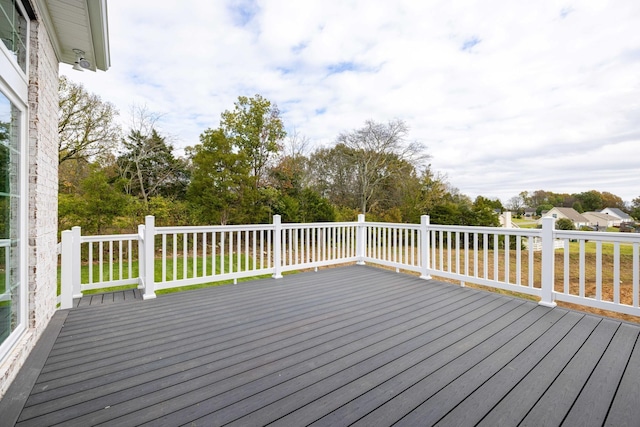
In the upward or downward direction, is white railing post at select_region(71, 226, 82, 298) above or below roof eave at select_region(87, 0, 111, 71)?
below

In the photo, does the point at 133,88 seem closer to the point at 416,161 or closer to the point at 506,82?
the point at 506,82

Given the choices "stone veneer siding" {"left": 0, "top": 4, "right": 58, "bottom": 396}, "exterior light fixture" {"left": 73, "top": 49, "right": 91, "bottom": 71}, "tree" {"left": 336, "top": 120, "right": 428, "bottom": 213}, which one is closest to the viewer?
"stone veneer siding" {"left": 0, "top": 4, "right": 58, "bottom": 396}

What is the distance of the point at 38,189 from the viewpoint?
2.36 metres

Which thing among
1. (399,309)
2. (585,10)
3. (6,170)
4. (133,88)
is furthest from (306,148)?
(6,170)

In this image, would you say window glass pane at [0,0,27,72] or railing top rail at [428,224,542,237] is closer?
window glass pane at [0,0,27,72]

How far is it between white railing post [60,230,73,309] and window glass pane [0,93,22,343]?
4.31ft

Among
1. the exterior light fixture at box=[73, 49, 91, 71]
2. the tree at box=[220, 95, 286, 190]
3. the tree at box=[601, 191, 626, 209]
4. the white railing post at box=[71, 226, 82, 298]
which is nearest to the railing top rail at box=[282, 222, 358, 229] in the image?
the white railing post at box=[71, 226, 82, 298]

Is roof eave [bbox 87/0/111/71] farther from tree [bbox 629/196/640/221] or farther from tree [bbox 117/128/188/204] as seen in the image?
tree [bbox 629/196/640/221]

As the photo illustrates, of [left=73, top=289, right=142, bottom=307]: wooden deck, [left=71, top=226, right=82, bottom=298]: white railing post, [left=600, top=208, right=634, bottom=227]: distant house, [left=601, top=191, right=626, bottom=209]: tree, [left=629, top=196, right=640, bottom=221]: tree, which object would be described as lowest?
[left=73, top=289, right=142, bottom=307]: wooden deck

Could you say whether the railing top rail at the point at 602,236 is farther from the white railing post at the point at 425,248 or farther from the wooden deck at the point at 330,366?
the white railing post at the point at 425,248

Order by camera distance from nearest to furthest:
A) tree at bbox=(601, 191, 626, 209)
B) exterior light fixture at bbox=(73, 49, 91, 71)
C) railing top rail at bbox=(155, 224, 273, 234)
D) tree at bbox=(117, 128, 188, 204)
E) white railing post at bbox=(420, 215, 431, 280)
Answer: exterior light fixture at bbox=(73, 49, 91, 71)
railing top rail at bbox=(155, 224, 273, 234)
white railing post at bbox=(420, 215, 431, 280)
tree at bbox=(601, 191, 626, 209)
tree at bbox=(117, 128, 188, 204)

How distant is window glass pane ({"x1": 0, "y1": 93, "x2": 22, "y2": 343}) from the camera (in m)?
1.82

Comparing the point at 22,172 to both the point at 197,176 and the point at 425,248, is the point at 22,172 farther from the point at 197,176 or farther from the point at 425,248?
the point at 197,176

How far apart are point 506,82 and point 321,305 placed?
20.9ft
